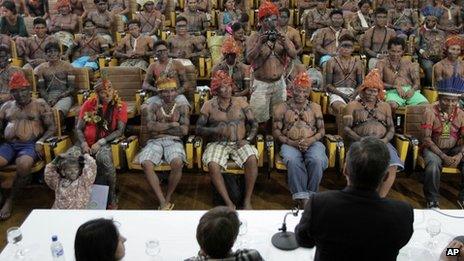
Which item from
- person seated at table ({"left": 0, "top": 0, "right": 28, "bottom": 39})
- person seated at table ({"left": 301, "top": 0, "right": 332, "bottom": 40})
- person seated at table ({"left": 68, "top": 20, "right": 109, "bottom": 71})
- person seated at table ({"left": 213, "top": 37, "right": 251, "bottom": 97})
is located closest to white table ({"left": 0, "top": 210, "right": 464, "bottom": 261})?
person seated at table ({"left": 213, "top": 37, "right": 251, "bottom": 97})

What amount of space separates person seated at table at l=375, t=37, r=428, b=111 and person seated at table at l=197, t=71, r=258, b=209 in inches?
72.1

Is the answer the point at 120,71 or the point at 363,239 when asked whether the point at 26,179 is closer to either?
the point at 120,71

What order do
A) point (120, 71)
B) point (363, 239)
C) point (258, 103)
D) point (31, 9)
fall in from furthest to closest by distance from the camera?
point (31, 9) → point (120, 71) → point (258, 103) → point (363, 239)

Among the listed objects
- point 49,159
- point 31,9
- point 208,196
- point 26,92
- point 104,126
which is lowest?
point 208,196

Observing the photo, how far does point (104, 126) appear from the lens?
14.8ft

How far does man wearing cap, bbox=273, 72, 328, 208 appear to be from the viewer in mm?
4207

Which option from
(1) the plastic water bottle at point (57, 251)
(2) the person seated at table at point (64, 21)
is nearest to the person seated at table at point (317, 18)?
(2) the person seated at table at point (64, 21)

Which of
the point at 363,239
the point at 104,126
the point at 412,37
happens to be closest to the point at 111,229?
the point at 363,239

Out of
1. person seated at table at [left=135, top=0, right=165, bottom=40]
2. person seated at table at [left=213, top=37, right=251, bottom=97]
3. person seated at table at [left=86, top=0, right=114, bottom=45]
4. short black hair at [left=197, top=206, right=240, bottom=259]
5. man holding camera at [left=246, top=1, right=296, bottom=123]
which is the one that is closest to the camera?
short black hair at [left=197, top=206, right=240, bottom=259]

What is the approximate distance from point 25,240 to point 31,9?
6578 mm

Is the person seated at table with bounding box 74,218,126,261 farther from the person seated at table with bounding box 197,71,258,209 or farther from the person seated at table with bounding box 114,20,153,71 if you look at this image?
the person seated at table with bounding box 114,20,153,71

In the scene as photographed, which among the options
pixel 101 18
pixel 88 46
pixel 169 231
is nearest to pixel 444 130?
pixel 169 231

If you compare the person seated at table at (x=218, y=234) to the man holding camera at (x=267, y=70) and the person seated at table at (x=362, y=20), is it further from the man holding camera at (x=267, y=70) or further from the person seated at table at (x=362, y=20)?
the person seated at table at (x=362, y=20)

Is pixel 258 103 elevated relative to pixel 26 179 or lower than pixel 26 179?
elevated
